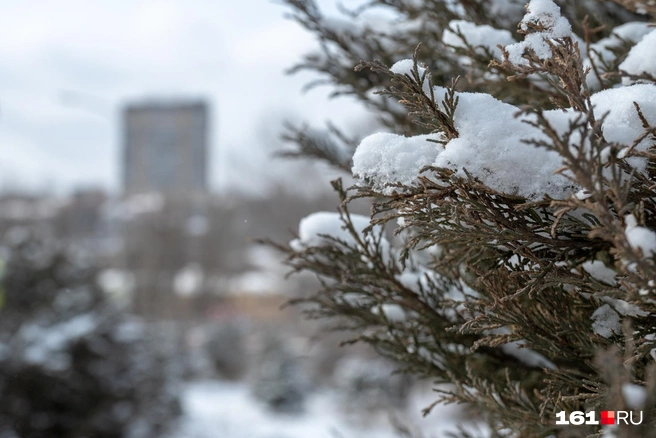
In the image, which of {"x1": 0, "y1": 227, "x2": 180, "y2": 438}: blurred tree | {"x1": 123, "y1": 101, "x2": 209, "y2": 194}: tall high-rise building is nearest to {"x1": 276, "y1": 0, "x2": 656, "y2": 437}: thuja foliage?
{"x1": 0, "y1": 227, "x2": 180, "y2": 438}: blurred tree

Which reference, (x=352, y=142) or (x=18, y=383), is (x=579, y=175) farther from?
(x=18, y=383)

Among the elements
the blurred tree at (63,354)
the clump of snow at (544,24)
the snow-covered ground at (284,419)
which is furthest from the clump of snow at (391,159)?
the snow-covered ground at (284,419)

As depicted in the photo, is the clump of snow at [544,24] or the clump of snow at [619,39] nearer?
the clump of snow at [544,24]

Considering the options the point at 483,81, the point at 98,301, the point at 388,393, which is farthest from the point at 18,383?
the point at 388,393

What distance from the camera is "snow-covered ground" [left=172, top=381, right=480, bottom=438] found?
11523 mm

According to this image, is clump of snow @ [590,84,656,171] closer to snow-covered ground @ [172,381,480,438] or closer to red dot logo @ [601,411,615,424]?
red dot logo @ [601,411,615,424]

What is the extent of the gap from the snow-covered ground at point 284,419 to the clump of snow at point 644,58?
29.9ft

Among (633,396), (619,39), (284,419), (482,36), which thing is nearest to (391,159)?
(633,396)

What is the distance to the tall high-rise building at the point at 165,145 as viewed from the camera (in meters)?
44.7

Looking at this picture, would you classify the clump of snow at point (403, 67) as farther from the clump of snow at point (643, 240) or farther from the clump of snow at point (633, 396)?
the clump of snow at point (633, 396)

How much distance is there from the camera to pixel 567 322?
170 centimetres

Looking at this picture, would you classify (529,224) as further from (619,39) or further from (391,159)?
(619,39)
